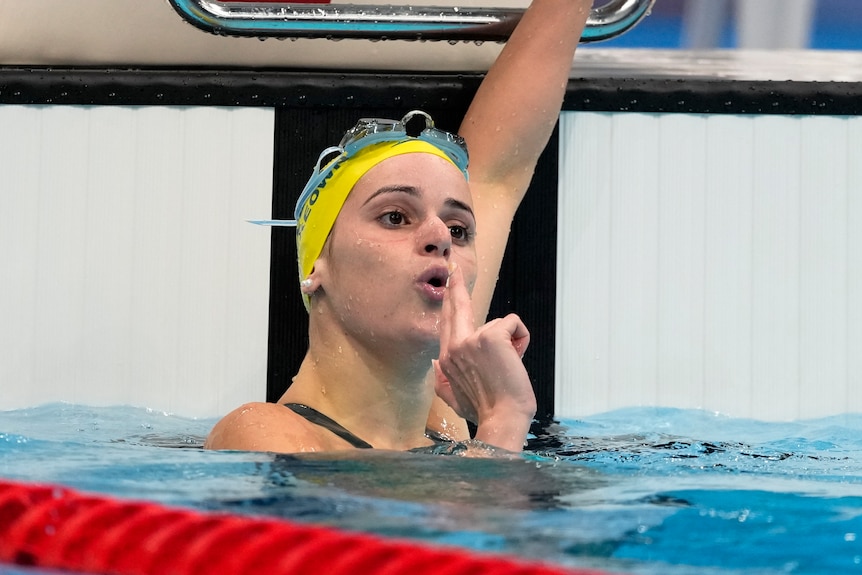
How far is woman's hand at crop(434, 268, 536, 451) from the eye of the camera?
187 centimetres

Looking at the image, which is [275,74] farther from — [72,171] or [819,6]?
[819,6]

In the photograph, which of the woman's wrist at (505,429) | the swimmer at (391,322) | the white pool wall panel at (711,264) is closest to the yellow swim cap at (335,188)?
the swimmer at (391,322)

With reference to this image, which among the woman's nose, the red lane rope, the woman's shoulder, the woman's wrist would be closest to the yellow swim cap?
the woman's nose

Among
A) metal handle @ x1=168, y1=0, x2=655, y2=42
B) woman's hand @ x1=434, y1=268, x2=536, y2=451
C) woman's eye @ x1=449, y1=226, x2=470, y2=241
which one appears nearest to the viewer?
woman's hand @ x1=434, y1=268, x2=536, y2=451

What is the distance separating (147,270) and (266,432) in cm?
117

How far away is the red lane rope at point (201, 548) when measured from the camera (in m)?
1.16

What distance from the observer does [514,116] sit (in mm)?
2775

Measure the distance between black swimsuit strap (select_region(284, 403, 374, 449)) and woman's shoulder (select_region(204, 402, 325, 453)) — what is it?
0.05 m

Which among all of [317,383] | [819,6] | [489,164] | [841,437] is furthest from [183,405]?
[819,6]

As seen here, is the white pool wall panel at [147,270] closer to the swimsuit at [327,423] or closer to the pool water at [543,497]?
the pool water at [543,497]

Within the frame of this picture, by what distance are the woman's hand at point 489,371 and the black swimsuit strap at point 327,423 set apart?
0.33 m

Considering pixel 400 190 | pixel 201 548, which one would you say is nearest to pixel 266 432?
pixel 400 190

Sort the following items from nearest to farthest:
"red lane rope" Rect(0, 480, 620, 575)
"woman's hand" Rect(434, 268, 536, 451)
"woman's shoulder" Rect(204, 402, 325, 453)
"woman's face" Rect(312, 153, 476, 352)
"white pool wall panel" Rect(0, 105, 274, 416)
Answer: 1. "red lane rope" Rect(0, 480, 620, 575)
2. "woman's hand" Rect(434, 268, 536, 451)
3. "woman's shoulder" Rect(204, 402, 325, 453)
4. "woman's face" Rect(312, 153, 476, 352)
5. "white pool wall panel" Rect(0, 105, 274, 416)

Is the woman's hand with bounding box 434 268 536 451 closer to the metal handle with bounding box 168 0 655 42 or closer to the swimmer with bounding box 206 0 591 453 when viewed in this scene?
the swimmer with bounding box 206 0 591 453
